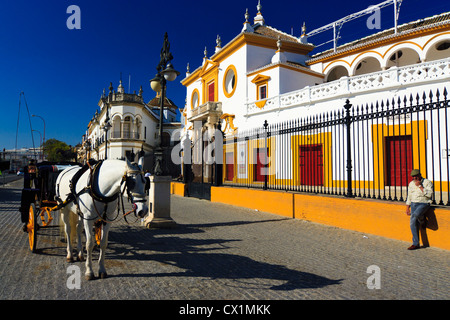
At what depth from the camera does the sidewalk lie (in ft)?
11.2

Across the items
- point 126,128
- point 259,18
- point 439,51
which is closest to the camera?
point 439,51

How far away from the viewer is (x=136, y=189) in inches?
139

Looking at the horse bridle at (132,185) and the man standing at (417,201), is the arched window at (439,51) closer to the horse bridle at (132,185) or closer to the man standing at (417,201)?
the man standing at (417,201)

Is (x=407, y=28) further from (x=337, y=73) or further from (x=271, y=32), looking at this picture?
(x=271, y=32)

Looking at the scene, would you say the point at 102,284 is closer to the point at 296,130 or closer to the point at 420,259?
the point at 420,259

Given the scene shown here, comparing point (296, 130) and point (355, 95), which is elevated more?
point (355, 95)

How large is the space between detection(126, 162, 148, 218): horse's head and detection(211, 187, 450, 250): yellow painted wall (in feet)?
16.6

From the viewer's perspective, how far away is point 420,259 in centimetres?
472

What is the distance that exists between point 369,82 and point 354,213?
29.3 ft

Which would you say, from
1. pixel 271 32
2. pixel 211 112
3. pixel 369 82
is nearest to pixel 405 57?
pixel 369 82

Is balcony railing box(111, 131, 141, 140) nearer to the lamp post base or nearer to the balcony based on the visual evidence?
the balcony

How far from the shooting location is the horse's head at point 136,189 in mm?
3443
